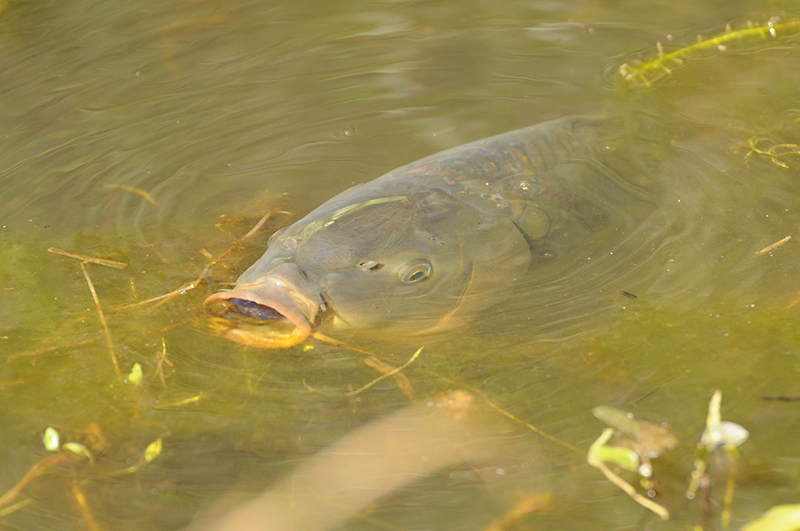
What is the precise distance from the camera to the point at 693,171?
13.1ft

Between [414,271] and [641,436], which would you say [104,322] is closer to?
[414,271]

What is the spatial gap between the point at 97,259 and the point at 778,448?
305 cm

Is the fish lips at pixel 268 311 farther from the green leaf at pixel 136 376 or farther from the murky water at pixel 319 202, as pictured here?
the green leaf at pixel 136 376

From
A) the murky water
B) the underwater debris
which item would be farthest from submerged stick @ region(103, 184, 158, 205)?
the underwater debris

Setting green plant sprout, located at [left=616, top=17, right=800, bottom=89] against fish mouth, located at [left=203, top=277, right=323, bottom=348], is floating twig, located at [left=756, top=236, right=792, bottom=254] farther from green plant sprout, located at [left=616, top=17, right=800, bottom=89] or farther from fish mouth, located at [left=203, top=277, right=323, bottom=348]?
fish mouth, located at [left=203, top=277, right=323, bottom=348]

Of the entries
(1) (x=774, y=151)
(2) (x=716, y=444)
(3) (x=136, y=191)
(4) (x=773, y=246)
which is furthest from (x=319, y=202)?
(1) (x=774, y=151)

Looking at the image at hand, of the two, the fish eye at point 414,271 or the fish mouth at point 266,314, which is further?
the fish eye at point 414,271

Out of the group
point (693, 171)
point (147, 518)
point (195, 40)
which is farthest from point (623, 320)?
point (195, 40)

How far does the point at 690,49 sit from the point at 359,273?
11.7 feet

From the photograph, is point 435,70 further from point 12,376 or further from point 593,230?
point 12,376

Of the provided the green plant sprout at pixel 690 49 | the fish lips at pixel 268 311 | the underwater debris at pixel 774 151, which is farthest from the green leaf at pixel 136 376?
the green plant sprout at pixel 690 49

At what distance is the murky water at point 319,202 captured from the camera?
2.49 m

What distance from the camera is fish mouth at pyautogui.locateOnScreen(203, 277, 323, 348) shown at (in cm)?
262

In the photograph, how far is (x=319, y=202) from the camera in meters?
3.97
